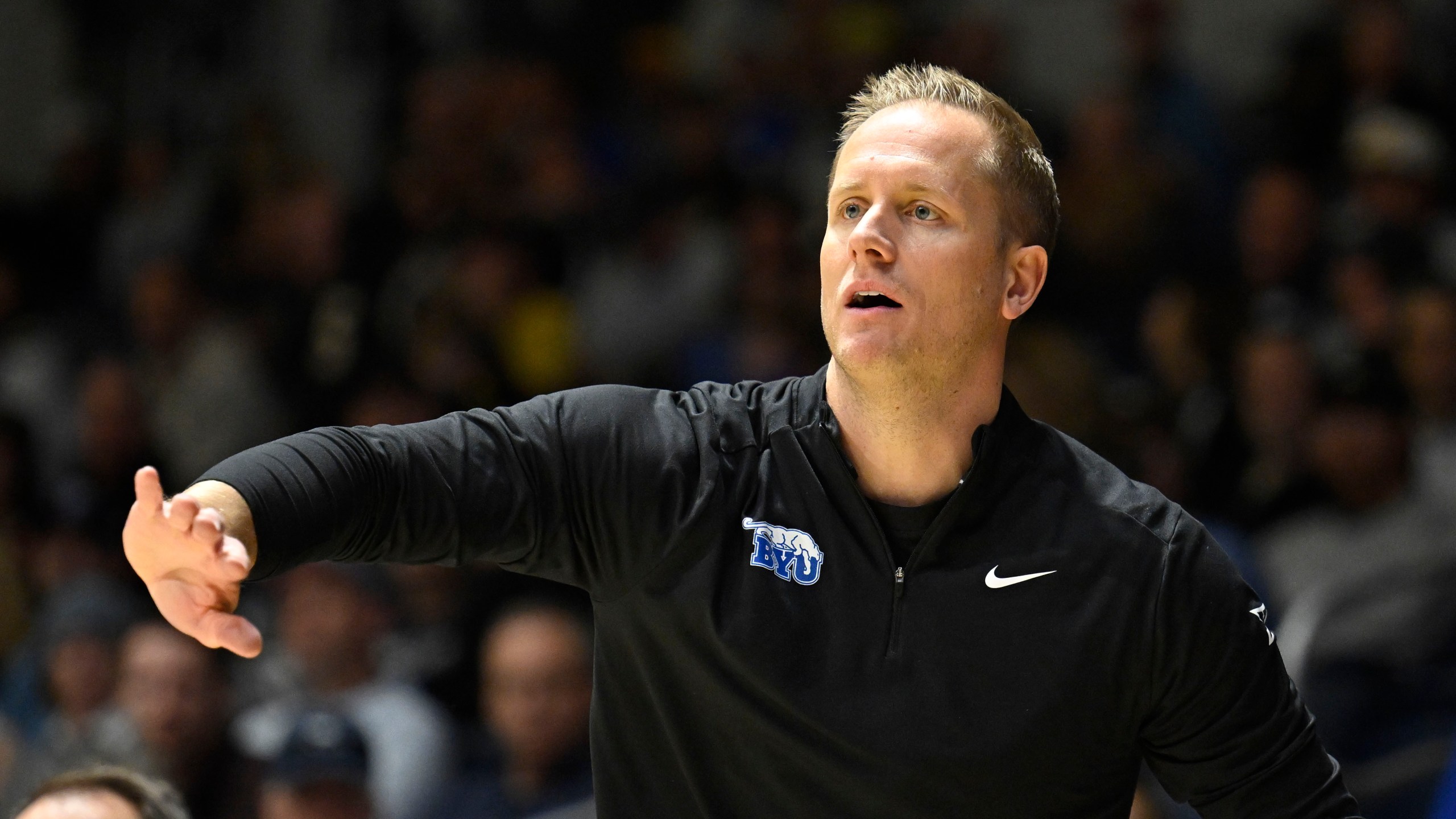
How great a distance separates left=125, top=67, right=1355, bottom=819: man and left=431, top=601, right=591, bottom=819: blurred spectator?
234cm

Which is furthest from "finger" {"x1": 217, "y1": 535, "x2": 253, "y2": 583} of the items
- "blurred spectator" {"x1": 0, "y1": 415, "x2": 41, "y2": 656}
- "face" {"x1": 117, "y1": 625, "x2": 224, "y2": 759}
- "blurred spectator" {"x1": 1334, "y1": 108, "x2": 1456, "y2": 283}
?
→ "blurred spectator" {"x1": 0, "y1": 415, "x2": 41, "y2": 656}

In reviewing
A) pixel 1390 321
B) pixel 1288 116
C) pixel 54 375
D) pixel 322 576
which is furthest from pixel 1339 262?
pixel 54 375

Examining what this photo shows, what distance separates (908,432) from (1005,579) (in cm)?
28

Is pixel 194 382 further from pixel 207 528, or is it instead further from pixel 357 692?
pixel 207 528

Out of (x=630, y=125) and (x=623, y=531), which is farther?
(x=630, y=125)

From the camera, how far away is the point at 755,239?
283 inches

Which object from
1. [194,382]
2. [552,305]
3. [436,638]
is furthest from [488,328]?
[436,638]

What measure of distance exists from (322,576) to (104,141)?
18.4ft

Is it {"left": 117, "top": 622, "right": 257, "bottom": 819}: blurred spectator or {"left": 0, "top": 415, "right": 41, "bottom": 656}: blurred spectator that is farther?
{"left": 0, "top": 415, "right": 41, "bottom": 656}: blurred spectator

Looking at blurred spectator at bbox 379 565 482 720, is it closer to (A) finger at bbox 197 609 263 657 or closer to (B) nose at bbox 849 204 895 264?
(B) nose at bbox 849 204 895 264

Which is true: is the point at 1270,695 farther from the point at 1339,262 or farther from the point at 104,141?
the point at 104,141

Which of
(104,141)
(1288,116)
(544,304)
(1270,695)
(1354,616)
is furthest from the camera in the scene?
Result: (104,141)

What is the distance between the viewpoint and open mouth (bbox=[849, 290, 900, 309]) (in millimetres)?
2555

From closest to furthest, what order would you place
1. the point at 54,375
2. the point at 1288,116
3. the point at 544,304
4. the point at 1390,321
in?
1. the point at 1390,321
2. the point at 1288,116
3. the point at 544,304
4. the point at 54,375
